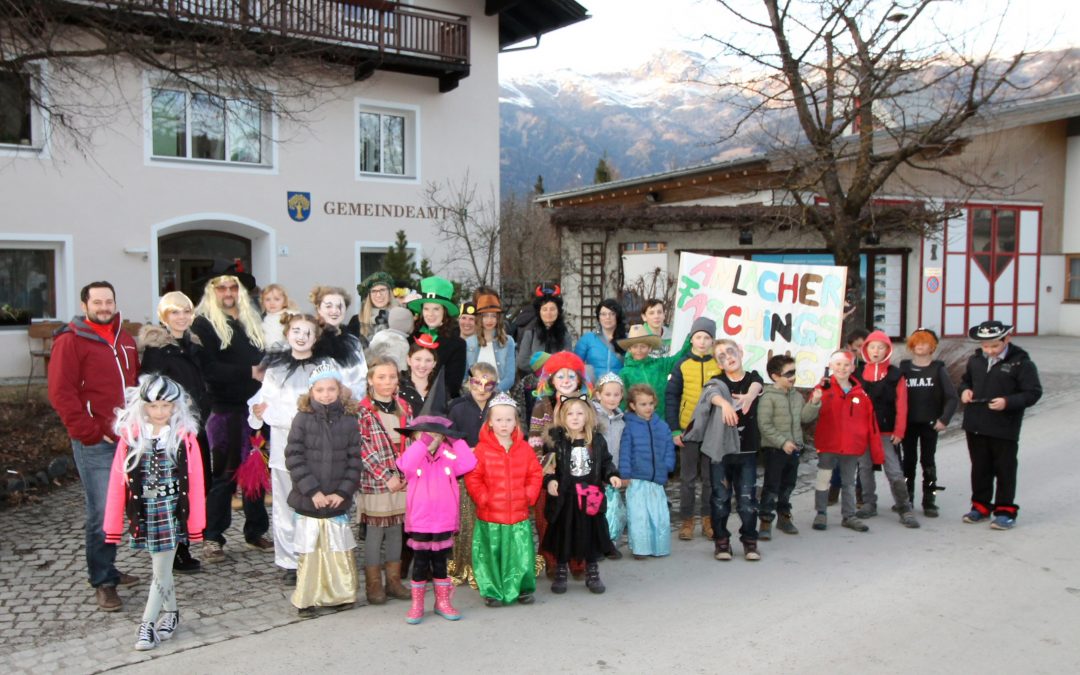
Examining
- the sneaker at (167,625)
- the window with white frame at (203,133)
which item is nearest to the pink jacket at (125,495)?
the sneaker at (167,625)

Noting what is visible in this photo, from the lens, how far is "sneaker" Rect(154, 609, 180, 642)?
14.8 ft

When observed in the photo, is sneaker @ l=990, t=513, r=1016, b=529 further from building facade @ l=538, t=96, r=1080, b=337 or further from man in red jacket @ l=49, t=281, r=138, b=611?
building facade @ l=538, t=96, r=1080, b=337

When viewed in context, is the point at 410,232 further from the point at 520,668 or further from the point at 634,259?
the point at 520,668

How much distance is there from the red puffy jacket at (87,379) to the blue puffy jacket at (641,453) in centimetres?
324

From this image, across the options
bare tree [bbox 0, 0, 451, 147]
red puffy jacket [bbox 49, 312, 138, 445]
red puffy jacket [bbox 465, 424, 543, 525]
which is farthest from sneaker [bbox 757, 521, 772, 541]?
bare tree [bbox 0, 0, 451, 147]

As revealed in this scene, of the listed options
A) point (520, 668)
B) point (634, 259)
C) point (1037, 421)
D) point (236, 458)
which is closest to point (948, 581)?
point (520, 668)

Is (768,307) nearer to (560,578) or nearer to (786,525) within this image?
(786,525)

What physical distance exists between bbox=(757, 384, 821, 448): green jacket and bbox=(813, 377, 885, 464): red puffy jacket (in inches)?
14.0

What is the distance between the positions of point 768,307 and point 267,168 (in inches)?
446

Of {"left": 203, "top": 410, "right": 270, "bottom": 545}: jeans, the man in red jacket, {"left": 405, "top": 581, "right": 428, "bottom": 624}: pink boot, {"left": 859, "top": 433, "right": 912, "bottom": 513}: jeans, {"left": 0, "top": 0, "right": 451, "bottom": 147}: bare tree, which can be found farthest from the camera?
{"left": 0, "top": 0, "right": 451, "bottom": 147}: bare tree

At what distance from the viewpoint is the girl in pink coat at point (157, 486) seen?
14.8ft

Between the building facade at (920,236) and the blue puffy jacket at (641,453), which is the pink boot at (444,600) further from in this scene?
the building facade at (920,236)

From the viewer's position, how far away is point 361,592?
5.34 meters

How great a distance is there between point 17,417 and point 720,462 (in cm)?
745
